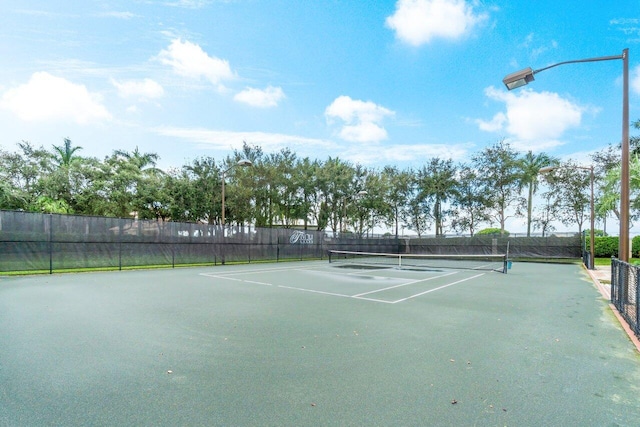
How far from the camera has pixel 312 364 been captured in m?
3.52

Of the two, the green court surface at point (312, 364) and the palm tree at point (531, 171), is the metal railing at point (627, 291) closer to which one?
the green court surface at point (312, 364)

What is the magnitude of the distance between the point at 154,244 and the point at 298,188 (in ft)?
56.1

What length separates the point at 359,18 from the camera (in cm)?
1409

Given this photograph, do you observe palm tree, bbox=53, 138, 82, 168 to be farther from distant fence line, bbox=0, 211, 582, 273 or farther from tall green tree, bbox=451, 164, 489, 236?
tall green tree, bbox=451, 164, 489, 236

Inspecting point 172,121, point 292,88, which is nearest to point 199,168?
point 172,121

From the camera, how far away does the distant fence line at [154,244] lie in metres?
12.2

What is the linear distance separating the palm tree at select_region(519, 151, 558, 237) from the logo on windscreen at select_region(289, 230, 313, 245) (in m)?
23.3

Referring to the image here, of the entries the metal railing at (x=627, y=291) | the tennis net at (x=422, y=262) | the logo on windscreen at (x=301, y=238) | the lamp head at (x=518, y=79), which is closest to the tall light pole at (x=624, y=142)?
the lamp head at (x=518, y=79)

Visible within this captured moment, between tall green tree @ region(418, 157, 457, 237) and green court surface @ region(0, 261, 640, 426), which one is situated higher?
tall green tree @ region(418, 157, 457, 237)

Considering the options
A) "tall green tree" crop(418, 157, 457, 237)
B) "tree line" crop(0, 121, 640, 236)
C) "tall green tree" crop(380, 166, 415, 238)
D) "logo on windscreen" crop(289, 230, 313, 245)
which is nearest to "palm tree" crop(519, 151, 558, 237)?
"tree line" crop(0, 121, 640, 236)

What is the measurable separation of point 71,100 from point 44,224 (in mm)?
5088

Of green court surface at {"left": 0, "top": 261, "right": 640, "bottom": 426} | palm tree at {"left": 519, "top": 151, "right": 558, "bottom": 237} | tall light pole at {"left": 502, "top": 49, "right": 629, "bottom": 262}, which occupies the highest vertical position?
palm tree at {"left": 519, "top": 151, "right": 558, "bottom": 237}

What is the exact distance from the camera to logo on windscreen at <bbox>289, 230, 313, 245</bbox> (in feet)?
75.0

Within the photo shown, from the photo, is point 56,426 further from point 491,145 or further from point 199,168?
point 491,145
